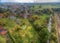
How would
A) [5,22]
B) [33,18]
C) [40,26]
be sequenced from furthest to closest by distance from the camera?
[33,18], [5,22], [40,26]

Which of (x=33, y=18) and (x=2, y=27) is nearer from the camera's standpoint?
(x=2, y=27)

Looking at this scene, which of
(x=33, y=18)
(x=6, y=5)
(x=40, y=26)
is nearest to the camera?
(x=40, y=26)

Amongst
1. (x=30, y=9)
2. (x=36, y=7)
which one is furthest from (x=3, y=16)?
(x=36, y=7)

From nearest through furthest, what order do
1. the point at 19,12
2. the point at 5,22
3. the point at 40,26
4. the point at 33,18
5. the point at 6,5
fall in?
1. the point at 40,26
2. the point at 5,22
3. the point at 33,18
4. the point at 19,12
5. the point at 6,5

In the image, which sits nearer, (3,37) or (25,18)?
(3,37)

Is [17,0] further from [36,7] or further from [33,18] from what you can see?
[33,18]

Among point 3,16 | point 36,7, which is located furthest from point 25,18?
point 36,7

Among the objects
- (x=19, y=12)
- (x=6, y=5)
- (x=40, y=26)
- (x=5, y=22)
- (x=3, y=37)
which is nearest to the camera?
(x=3, y=37)

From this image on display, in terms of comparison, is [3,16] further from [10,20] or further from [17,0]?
[17,0]
